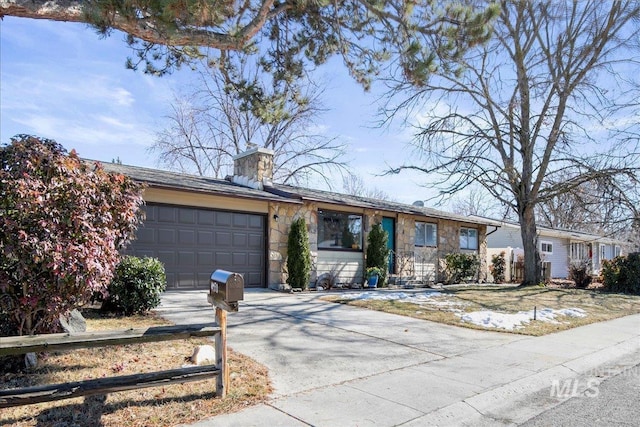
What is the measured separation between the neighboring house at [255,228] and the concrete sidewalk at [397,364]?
1935 mm

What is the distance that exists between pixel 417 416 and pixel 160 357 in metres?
3.05

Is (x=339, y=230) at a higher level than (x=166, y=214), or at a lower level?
lower

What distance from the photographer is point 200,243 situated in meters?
11.9

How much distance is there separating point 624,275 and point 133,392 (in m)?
19.9

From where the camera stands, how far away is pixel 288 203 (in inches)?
531

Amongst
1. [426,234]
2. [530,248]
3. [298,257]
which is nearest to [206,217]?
[298,257]

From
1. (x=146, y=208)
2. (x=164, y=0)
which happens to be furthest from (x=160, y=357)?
(x=146, y=208)

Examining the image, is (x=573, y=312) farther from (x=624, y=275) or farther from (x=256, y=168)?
(x=256, y=168)

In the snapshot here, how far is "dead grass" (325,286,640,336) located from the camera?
9367 millimetres

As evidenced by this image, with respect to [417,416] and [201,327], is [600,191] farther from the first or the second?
[201,327]

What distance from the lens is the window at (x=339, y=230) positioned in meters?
15.1

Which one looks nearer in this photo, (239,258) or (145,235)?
(145,235)

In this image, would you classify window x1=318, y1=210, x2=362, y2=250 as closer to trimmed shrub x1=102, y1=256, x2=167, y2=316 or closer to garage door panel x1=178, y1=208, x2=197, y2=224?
garage door panel x1=178, y1=208, x2=197, y2=224

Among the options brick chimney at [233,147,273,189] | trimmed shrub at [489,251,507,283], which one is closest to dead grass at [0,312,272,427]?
brick chimney at [233,147,273,189]
